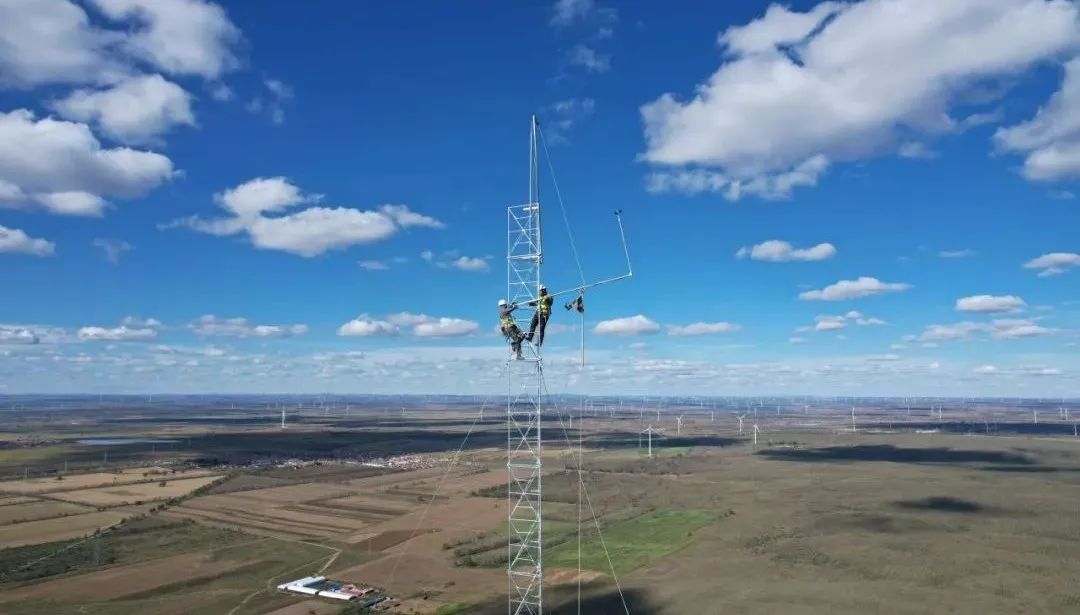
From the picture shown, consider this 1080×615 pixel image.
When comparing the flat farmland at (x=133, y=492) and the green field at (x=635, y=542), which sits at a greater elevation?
the green field at (x=635, y=542)

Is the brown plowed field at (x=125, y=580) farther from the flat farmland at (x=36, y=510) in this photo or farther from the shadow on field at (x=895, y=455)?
the shadow on field at (x=895, y=455)

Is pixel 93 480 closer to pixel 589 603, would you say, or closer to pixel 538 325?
pixel 589 603

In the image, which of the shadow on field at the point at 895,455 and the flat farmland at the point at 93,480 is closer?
the flat farmland at the point at 93,480

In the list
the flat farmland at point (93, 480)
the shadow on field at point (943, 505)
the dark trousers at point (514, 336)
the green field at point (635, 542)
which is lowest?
the flat farmland at point (93, 480)

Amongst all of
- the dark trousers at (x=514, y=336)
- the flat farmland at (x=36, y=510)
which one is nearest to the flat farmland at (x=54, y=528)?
the flat farmland at (x=36, y=510)

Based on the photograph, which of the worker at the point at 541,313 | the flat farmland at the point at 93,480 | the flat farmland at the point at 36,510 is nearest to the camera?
the worker at the point at 541,313

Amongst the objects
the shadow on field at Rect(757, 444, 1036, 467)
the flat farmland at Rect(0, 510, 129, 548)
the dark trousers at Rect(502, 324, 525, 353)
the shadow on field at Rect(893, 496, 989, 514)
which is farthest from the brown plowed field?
the shadow on field at Rect(757, 444, 1036, 467)

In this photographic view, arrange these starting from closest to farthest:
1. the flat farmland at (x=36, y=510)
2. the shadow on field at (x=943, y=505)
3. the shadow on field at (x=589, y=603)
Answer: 1. the shadow on field at (x=589, y=603)
2. the flat farmland at (x=36, y=510)
3. the shadow on field at (x=943, y=505)
